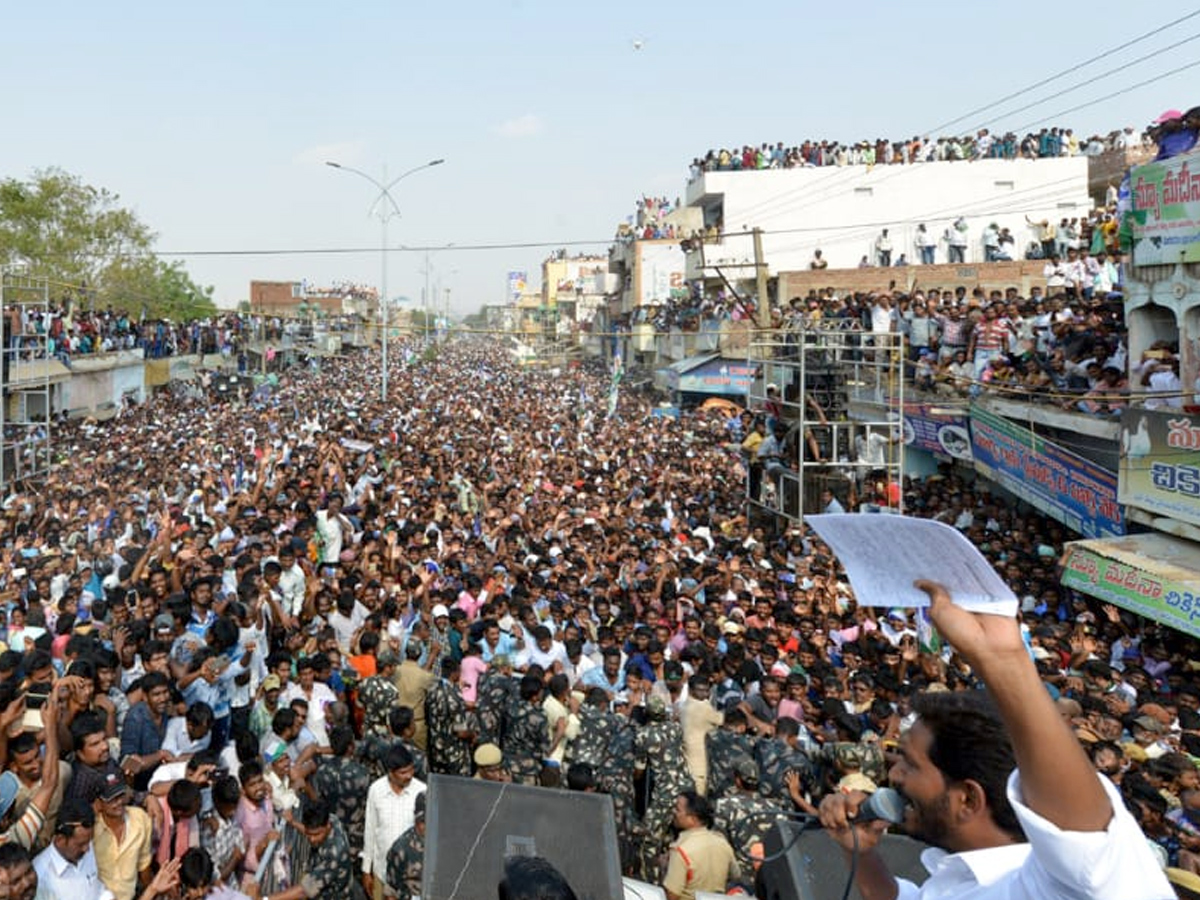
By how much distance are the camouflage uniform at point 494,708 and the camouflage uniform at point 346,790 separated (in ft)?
3.55

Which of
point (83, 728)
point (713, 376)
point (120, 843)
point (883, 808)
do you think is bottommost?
point (120, 843)

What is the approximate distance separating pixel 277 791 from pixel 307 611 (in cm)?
361

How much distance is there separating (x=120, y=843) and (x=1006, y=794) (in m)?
4.13

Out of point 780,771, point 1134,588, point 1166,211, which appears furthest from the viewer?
point 1166,211

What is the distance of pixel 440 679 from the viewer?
283 inches

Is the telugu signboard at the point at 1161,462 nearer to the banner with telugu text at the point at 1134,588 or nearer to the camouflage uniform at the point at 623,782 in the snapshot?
the banner with telugu text at the point at 1134,588

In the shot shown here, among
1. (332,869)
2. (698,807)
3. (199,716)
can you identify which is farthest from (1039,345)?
(332,869)

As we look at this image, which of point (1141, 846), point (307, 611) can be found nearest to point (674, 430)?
point (307, 611)

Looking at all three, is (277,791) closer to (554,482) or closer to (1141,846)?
(1141,846)

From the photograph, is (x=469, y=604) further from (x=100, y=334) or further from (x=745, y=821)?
(x=100, y=334)

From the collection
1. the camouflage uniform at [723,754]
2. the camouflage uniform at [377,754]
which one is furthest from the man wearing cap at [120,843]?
the camouflage uniform at [723,754]

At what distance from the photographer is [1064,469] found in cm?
1287

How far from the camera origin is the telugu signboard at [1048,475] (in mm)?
12078

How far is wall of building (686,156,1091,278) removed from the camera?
37594 mm
